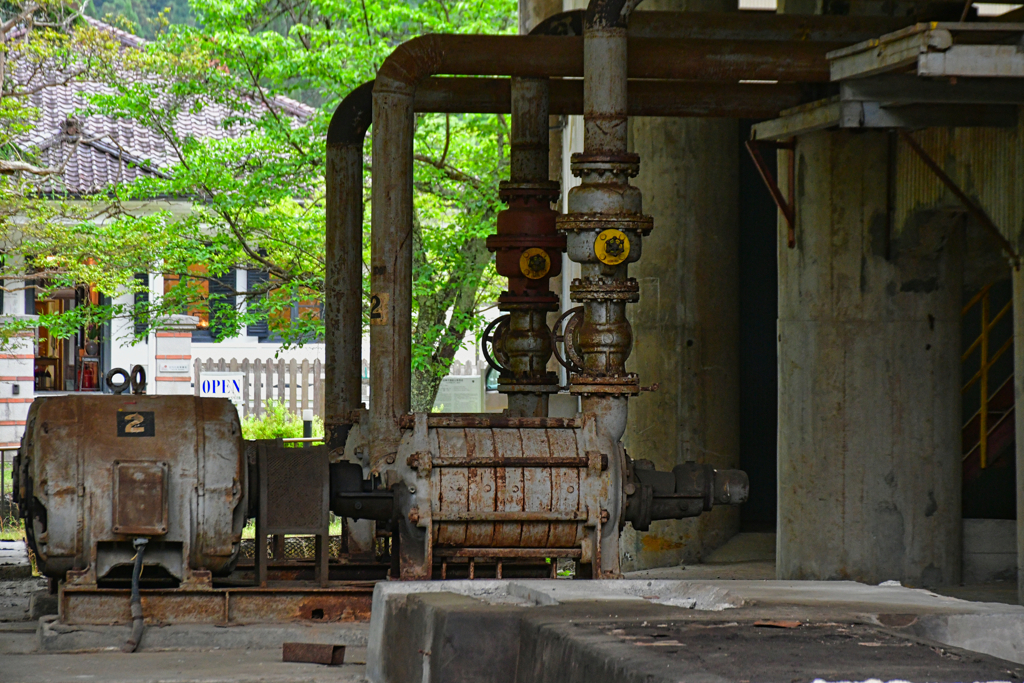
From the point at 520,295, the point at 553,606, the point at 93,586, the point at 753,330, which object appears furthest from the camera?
the point at 753,330

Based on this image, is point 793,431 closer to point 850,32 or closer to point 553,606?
point 850,32

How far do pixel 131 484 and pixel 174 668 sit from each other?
1131 mm

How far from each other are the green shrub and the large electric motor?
12590mm

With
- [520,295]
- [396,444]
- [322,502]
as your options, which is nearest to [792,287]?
[520,295]

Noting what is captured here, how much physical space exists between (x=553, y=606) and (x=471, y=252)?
12.2 m

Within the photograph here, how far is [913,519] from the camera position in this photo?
11102 mm

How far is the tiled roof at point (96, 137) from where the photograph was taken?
21.9 m

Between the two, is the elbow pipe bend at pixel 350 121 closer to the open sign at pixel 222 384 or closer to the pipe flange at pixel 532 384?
the pipe flange at pixel 532 384

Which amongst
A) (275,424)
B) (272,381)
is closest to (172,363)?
(272,381)

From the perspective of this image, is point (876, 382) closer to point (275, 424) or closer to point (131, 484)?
point (131, 484)

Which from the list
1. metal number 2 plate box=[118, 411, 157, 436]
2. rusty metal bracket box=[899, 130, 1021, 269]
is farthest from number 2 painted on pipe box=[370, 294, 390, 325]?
rusty metal bracket box=[899, 130, 1021, 269]

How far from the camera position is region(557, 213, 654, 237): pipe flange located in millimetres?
8125

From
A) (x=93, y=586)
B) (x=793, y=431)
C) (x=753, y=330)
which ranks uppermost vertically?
(x=753, y=330)

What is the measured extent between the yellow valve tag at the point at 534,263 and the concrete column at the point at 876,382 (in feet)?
9.02
